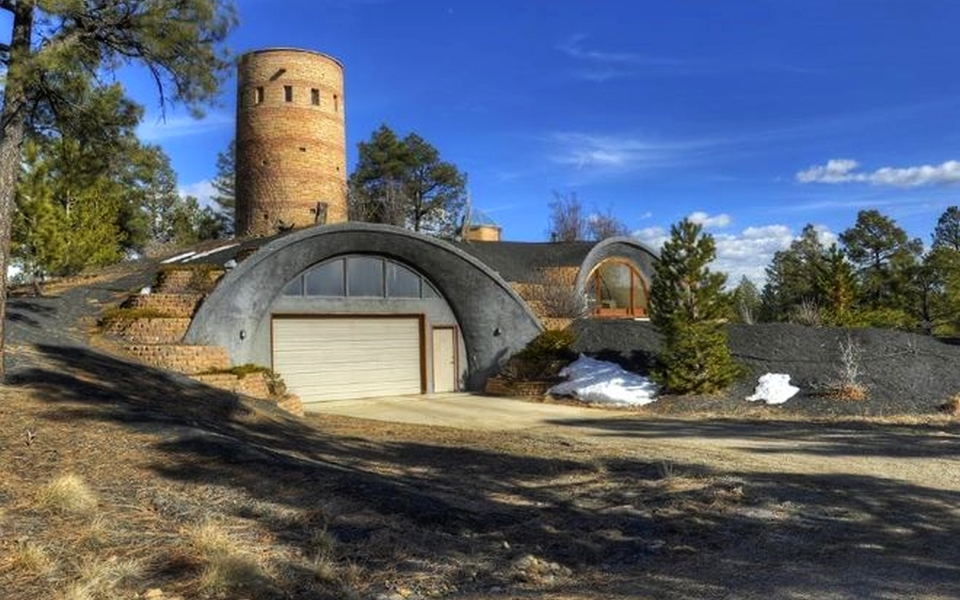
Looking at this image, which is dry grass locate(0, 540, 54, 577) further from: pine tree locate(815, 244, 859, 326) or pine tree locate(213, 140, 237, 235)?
pine tree locate(213, 140, 237, 235)

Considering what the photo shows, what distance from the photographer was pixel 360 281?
68.5 ft

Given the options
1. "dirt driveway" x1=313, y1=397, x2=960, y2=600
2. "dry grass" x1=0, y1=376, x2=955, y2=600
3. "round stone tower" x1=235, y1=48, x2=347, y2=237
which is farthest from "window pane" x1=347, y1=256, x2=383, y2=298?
"round stone tower" x1=235, y1=48, x2=347, y2=237

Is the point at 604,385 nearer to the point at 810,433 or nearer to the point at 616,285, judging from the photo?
the point at 810,433

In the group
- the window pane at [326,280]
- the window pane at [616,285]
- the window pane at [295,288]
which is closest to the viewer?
the window pane at [295,288]

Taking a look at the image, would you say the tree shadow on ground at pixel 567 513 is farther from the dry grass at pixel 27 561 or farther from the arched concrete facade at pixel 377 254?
the arched concrete facade at pixel 377 254

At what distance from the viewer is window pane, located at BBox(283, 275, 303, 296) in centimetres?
1934

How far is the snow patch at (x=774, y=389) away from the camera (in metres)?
16.2

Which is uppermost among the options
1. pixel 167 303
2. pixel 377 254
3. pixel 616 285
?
pixel 377 254

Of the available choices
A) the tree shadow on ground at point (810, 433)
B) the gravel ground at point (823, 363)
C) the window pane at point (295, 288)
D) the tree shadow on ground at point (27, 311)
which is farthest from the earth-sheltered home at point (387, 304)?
the tree shadow on ground at point (810, 433)

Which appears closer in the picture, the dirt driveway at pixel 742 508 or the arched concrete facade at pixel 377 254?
the dirt driveway at pixel 742 508

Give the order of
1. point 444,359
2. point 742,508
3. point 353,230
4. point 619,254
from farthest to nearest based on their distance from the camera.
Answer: point 619,254, point 444,359, point 353,230, point 742,508

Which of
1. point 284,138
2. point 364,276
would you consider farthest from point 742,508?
point 284,138

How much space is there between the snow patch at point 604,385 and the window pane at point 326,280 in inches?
240

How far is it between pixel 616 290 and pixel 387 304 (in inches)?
449
